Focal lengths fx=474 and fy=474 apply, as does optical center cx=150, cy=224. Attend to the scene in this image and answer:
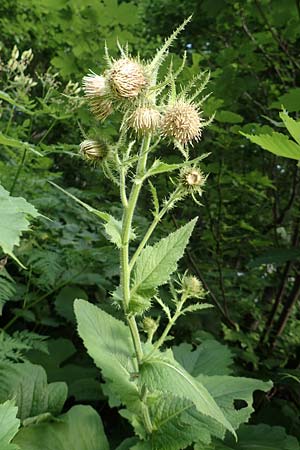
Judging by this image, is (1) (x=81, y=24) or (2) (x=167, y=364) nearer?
(2) (x=167, y=364)

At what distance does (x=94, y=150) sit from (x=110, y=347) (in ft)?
2.01

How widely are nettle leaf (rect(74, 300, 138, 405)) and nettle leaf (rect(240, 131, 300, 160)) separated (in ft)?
2.51

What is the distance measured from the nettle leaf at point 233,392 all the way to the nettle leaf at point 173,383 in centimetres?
30

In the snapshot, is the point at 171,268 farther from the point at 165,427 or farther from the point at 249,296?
the point at 249,296

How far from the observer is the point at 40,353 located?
2.35 m

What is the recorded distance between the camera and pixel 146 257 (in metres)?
1.30

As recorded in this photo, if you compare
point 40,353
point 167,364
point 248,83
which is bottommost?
point 40,353

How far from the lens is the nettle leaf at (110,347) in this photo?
136 cm

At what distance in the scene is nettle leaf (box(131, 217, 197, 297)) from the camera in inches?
48.9

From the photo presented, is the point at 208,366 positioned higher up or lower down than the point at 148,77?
lower down

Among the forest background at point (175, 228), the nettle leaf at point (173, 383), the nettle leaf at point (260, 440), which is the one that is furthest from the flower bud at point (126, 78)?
the nettle leaf at point (260, 440)

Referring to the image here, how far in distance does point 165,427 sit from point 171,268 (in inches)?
20.1

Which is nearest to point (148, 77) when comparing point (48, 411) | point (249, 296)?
point (48, 411)

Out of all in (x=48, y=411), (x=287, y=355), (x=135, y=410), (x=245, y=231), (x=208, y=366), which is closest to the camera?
(x=135, y=410)
